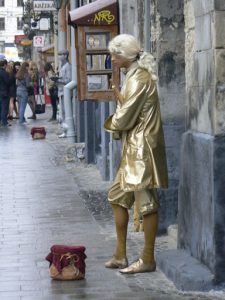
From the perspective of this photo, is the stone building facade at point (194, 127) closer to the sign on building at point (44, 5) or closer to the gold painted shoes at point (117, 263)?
the gold painted shoes at point (117, 263)

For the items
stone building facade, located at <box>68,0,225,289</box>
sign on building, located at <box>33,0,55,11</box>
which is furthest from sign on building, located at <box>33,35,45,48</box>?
stone building facade, located at <box>68,0,225,289</box>

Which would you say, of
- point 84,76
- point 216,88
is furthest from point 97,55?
point 216,88

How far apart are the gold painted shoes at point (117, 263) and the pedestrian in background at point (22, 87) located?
1990 centimetres

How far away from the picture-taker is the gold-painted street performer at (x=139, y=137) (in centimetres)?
777

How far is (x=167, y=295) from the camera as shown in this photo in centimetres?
729

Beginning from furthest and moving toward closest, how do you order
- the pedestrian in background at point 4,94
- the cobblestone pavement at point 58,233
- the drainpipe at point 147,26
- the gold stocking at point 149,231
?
the pedestrian in background at point 4,94 < the drainpipe at point 147,26 < the gold stocking at point 149,231 < the cobblestone pavement at point 58,233

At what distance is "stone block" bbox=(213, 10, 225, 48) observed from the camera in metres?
7.18

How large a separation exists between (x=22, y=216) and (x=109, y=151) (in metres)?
3.31

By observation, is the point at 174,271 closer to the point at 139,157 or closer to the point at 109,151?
the point at 139,157

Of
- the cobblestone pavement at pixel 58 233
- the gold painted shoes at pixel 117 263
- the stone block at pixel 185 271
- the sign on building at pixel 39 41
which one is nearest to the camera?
the stone block at pixel 185 271

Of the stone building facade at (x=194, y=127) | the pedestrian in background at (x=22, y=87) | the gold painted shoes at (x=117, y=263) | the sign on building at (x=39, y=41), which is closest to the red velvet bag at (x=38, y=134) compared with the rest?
the pedestrian in background at (x=22, y=87)

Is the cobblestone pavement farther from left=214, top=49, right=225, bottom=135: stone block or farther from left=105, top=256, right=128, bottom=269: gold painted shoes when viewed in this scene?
left=214, top=49, right=225, bottom=135: stone block

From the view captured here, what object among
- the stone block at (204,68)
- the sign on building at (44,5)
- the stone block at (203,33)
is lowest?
the stone block at (204,68)

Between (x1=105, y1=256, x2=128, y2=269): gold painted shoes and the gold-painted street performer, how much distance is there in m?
0.17
